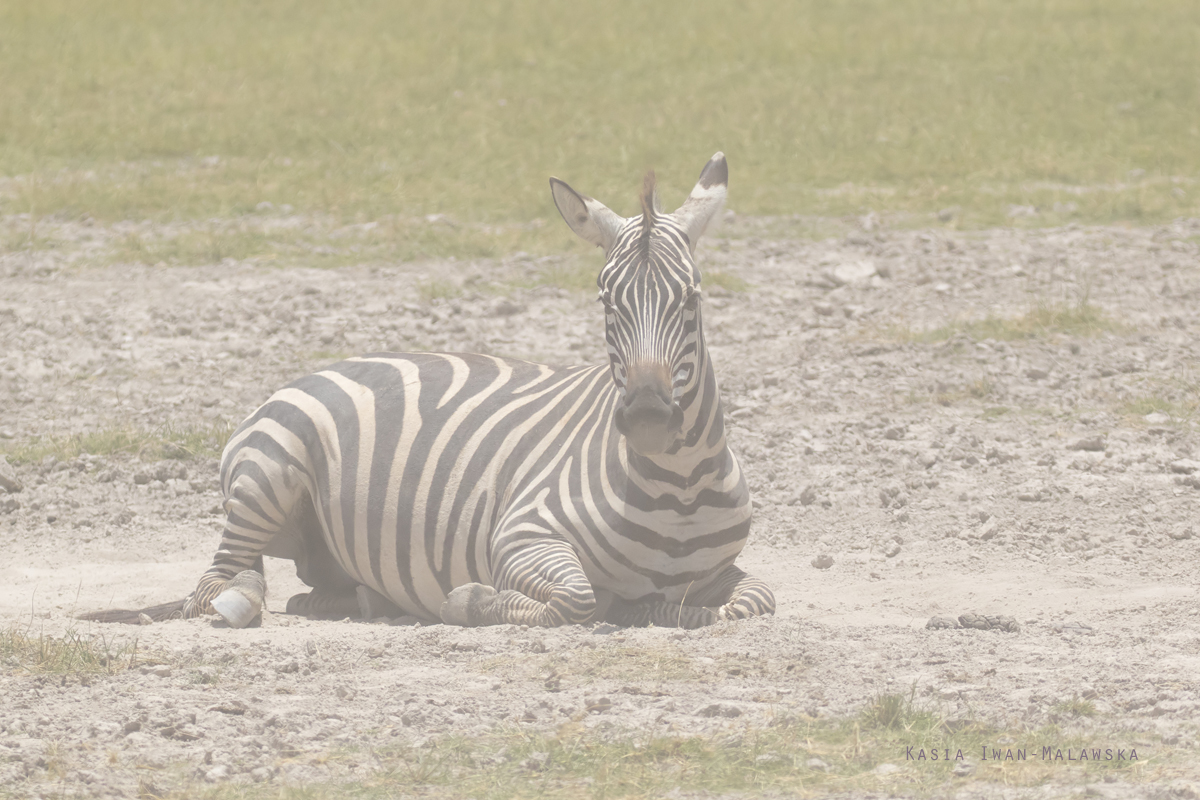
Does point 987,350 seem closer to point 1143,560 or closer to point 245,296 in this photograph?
point 1143,560

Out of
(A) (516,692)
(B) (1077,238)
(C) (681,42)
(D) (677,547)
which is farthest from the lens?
(C) (681,42)

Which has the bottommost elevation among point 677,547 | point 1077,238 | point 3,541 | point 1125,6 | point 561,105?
point 3,541

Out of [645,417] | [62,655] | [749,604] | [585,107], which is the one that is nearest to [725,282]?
[749,604]

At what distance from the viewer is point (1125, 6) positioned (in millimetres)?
22000

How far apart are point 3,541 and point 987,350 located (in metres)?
6.11

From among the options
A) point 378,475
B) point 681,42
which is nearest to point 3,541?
point 378,475

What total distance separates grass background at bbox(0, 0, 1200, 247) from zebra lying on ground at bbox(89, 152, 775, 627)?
20.0ft

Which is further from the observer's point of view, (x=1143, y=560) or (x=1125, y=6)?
(x=1125, y=6)

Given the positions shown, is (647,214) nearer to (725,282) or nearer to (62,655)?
(62,655)

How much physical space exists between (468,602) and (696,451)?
1043 millimetres

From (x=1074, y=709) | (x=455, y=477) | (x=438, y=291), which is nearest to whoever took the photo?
(x=1074, y=709)

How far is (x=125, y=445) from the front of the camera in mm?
8570

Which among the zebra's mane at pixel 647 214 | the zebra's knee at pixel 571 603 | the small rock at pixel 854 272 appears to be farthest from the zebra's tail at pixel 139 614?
the small rock at pixel 854 272

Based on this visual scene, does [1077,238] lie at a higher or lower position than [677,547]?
higher
